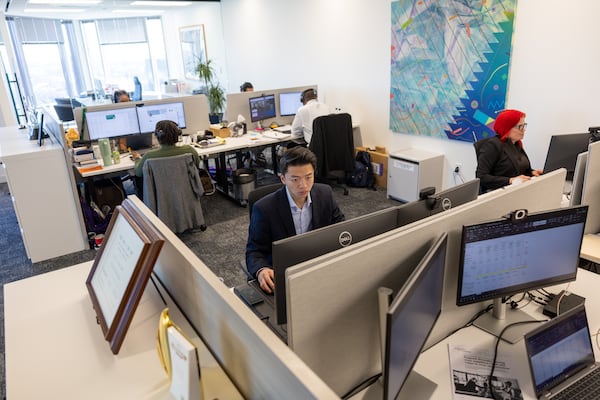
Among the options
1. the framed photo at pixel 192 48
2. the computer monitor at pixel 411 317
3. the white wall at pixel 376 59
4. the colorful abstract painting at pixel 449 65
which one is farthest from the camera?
the framed photo at pixel 192 48

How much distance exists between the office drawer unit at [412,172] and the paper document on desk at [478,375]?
3.10m

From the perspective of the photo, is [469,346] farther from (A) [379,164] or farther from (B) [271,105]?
(B) [271,105]

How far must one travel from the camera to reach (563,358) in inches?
48.2

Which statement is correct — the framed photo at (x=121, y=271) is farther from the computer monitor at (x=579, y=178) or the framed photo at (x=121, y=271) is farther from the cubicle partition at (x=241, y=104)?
the cubicle partition at (x=241, y=104)

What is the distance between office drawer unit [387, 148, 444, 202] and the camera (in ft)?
14.3

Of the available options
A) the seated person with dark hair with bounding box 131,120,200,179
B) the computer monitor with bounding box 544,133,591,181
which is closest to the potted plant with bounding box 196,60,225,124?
the seated person with dark hair with bounding box 131,120,200,179

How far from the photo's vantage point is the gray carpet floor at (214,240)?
3.34 metres

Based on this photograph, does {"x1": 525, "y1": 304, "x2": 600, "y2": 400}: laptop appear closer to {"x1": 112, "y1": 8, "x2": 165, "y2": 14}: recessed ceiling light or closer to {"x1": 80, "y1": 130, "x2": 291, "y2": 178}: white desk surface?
{"x1": 80, "y1": 130, "x2": 291, "y2": 178}: white desk surface

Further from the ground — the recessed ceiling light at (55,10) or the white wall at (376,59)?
the recessed ceiling light at (55,10)

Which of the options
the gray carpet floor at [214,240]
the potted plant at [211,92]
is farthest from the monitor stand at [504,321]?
the potted plant at [211,92]

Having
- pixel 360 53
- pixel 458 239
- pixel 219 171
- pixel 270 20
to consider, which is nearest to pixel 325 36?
pixel 360 53

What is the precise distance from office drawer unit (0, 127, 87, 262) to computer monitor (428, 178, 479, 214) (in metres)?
3.20

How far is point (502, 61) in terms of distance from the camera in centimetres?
371

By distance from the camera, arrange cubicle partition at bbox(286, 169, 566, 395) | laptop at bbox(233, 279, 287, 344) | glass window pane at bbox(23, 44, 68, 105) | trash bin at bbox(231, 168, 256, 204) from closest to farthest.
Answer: cubicle partition at bbox(286, 169, 566, 395) < laptop at bbox(233, 279, 287, 344) < trash bin at bbox(231, 168, 256, 204) < glass window pane at bbox(23, 44, 68, 105)
